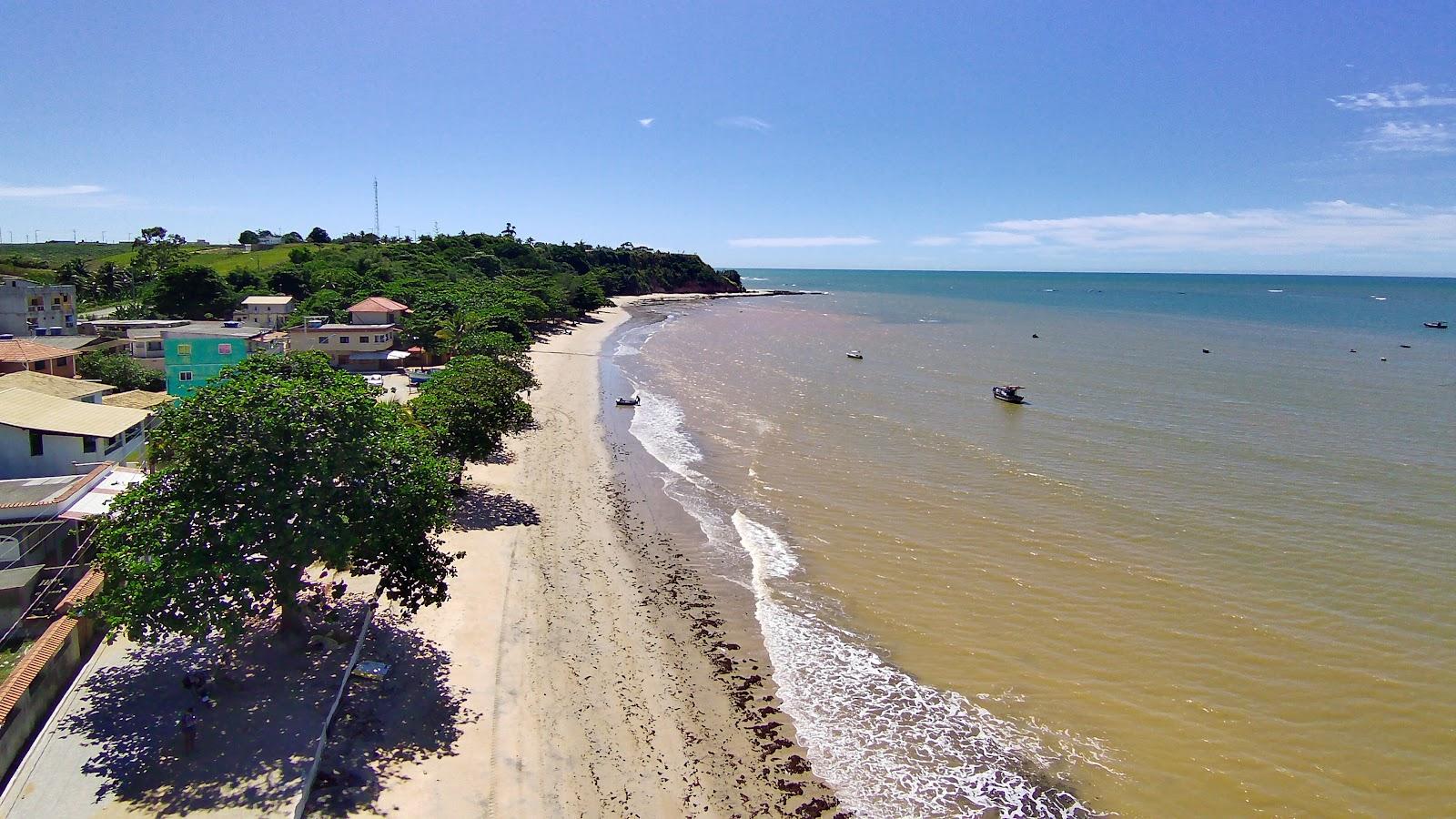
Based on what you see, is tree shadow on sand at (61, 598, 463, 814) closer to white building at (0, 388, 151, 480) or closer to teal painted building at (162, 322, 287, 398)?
white building at (0, 388, 151, 480)

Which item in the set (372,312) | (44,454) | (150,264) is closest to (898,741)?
(44,454)

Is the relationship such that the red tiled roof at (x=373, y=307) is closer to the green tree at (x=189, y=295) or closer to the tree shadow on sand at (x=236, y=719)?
the green tree at (x=189, y=295)

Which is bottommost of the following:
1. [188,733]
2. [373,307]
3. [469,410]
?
[188,733]

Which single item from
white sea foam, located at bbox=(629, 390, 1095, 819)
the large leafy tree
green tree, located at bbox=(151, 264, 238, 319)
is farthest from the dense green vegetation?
white sea foam, located at bbox=(629, 390, 1095, 819)

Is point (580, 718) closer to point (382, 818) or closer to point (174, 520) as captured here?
point (382, 818)

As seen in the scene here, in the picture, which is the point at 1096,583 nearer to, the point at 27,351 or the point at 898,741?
the point at 898,741
